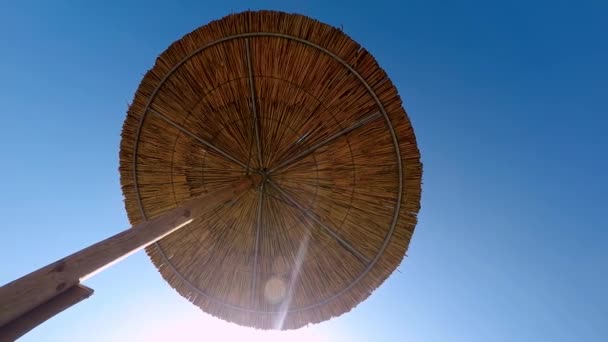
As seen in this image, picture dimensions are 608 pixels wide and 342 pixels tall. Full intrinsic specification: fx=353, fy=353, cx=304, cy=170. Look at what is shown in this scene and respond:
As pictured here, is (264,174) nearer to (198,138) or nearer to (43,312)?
(198,138)

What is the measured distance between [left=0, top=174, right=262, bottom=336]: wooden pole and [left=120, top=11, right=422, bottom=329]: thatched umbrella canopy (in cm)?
207

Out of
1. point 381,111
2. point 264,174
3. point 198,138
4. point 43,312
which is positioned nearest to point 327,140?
point 381,111

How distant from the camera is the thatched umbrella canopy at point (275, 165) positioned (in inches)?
170

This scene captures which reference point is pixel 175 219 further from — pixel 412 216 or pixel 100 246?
pixel 412 216

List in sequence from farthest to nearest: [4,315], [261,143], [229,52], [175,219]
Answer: [261,143] → [229,52] → [175,219] → [4,315]

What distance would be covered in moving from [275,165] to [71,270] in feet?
10.9

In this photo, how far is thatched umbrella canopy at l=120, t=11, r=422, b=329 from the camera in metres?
4.32

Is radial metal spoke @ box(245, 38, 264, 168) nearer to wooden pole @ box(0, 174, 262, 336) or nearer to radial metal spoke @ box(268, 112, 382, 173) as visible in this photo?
radial metal spoke @ box(268, 112, 382, 173)

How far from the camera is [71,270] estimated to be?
200cm

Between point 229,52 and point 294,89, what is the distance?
926mm

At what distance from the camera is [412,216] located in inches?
182

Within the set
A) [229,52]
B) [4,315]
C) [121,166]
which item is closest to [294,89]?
[229,52]

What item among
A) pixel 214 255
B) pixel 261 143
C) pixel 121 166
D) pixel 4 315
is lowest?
pixel 4 315

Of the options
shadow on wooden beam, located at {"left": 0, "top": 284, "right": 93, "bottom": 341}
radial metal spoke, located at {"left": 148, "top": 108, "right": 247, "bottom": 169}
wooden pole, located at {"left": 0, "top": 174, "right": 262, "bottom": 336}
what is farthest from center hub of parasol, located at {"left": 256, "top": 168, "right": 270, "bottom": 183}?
shadow on wooden beam, located at {"left": 0, "top": 284, "right": 93, "bottom": 341}
